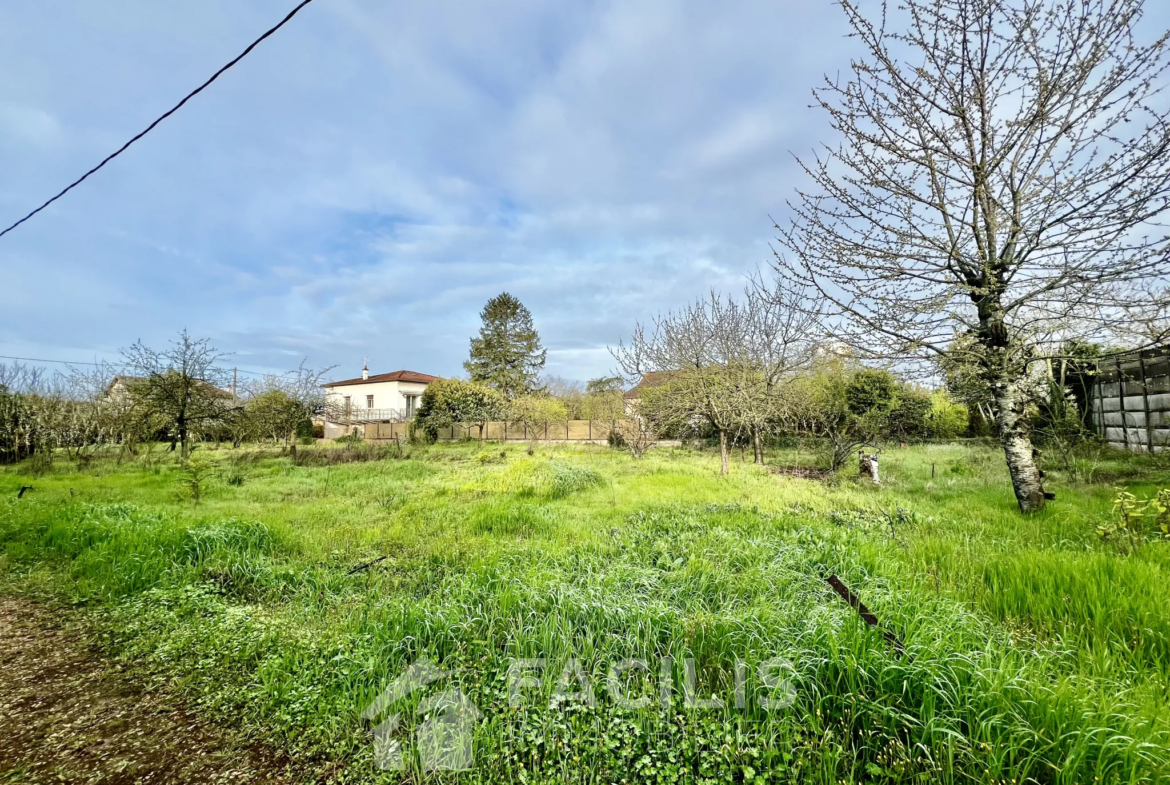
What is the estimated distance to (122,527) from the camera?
Answer: 531 cm

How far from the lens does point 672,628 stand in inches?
105

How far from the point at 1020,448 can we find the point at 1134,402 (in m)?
6.52

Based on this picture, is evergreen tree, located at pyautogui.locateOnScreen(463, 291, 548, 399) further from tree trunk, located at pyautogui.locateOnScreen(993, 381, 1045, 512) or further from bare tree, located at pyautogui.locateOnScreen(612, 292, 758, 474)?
tree trunk, located at pyautogui.locateOnScreen(993, 381, 1045, 512)

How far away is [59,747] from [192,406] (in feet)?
48.3

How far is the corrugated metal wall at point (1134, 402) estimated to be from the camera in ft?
26.8

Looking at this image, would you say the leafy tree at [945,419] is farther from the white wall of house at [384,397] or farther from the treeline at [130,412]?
the white wall of house at [384,397]

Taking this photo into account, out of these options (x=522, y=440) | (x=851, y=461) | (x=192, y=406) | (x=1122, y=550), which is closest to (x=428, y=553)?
(x=1122, y=550)

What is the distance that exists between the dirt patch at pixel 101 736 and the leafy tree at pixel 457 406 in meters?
23.2

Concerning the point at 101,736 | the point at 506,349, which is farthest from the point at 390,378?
the point at 101,736

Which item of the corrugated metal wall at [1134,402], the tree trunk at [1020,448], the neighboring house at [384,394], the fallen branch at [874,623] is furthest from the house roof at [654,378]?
the neighboring house at [384,394]

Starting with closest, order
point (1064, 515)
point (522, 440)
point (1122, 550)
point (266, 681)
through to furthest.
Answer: point (266, 681) < point (1122, 550) < point (1064, 515) < point (522, 440)

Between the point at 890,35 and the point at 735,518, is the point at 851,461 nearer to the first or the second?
the point at 735,518

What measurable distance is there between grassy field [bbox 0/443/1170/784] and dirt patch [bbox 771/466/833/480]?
4.69 meters

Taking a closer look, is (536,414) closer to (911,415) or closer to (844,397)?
(844,397)
